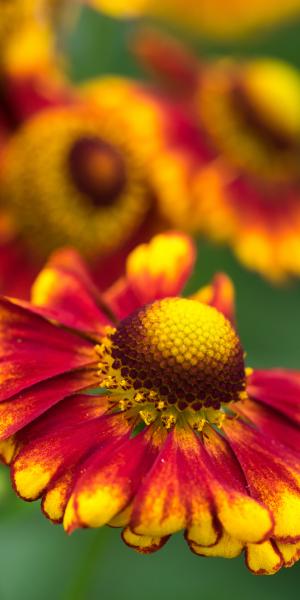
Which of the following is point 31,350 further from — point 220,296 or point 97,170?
point 97,170

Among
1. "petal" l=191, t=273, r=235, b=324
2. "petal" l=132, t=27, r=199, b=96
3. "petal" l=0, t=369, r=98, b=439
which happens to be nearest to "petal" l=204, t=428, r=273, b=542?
"petal" l=0, t=369, r=98, b=439

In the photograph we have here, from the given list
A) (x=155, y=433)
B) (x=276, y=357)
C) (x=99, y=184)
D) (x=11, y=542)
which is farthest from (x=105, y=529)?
(x=276, y=357)

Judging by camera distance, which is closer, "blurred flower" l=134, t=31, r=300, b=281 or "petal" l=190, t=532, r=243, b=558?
"petal" l=190, t=532, r=243, b=558

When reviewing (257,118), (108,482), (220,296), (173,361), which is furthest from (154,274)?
(257,118)

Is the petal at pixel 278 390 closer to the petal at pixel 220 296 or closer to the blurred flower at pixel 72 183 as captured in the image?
the petal at pixel 220 296

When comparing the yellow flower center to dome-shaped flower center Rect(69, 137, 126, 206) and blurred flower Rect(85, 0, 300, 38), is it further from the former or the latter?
blurred flower Rect(85, 0, 300, 38)

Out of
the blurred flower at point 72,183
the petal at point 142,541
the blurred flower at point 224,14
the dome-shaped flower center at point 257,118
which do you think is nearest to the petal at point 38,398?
the petal at point 142,541
